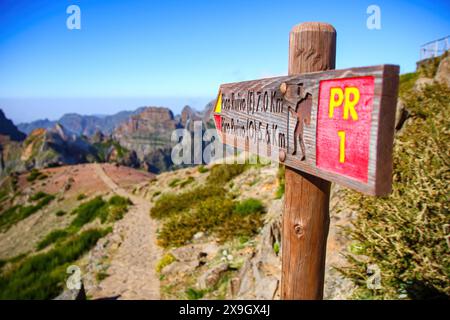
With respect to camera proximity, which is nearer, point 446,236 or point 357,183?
point 357,183

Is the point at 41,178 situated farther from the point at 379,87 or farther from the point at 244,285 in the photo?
the point at 379,87

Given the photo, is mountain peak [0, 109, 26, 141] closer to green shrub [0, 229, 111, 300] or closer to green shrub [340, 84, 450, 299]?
green shrub [0, 229, 111, 300]

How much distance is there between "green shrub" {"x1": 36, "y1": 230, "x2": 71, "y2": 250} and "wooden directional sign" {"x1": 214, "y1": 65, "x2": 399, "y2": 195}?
693 inches

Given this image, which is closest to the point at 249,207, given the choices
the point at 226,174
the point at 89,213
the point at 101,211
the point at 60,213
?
the point at 226,174

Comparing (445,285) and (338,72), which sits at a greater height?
(338,72)

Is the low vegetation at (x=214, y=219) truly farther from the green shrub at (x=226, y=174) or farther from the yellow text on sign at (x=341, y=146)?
the yellow text on sign at (x=341, y=146)

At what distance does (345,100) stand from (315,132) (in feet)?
0.81

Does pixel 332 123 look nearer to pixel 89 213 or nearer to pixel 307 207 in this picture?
pixel 307 207

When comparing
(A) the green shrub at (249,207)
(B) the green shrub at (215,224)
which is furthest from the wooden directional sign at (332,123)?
(A) the green shrub at (249,207)

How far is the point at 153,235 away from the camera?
41.7 ft

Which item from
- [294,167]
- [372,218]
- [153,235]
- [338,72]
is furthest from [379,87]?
[153,235]

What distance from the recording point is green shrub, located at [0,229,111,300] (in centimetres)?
936

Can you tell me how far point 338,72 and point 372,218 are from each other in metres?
2.74

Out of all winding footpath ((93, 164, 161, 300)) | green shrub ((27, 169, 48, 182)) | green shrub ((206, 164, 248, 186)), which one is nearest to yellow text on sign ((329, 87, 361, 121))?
winding footpath ((93, 164, 161, 300))
